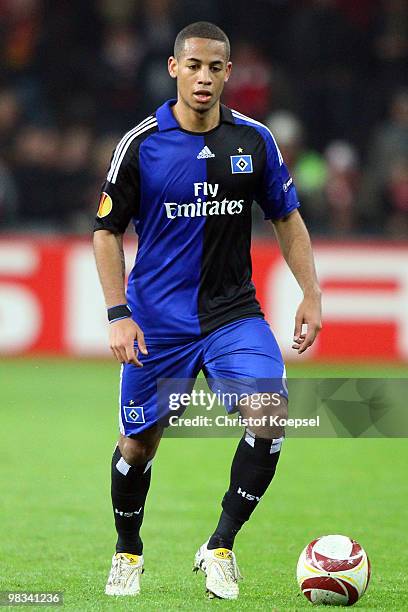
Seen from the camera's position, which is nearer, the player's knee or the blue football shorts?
the blue football shorts

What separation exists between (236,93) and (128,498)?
9789 mm

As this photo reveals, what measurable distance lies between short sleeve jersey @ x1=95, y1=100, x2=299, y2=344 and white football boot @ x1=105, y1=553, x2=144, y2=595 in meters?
0.91

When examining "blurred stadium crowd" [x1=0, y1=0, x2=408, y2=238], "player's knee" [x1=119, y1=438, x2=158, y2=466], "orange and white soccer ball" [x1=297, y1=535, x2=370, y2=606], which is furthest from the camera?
"blurred stadium crowd" [x1=0, y1=0, x2=408, y2=238]

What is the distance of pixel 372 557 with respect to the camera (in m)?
6.07

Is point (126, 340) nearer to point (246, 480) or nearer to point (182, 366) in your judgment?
point (182, 366)

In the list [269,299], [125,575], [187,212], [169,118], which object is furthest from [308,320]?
[269,299]

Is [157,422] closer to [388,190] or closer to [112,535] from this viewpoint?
[112,535]

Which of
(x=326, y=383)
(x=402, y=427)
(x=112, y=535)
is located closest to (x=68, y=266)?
(x=326, y=383)

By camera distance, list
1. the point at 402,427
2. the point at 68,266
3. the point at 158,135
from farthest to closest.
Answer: the point at 68,266 → the point at 402,427 → the point at 158,135

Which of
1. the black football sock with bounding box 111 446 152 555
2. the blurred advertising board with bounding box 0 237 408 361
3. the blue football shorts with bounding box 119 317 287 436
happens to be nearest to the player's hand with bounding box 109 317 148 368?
the blue football shorts with bounding box 119 317 287 436

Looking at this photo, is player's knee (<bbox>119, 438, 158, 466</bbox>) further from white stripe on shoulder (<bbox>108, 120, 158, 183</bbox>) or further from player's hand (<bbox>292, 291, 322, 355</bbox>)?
white stripe on shoulder (<bbox>108, 120, 158, 183</bbox>)

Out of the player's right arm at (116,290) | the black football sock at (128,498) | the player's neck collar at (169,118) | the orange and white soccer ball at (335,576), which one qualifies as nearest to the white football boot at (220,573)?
the orange and white soccer ball at (335,576)

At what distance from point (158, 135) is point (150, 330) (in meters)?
0.80

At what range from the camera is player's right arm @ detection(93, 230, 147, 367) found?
5.16 meters
